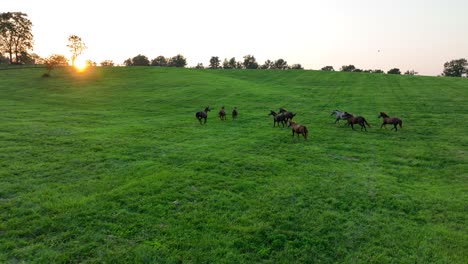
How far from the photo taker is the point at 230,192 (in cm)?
1168

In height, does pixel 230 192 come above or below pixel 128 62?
below

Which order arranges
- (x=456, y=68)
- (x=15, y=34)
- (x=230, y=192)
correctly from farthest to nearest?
(x=456, y=68)
(x=15, y=34)
(x=230, y=192)

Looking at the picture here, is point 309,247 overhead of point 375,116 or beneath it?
beneath

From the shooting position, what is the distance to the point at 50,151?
16.3 meters

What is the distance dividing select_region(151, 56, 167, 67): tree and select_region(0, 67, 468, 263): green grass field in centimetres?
12678

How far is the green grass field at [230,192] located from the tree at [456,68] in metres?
108

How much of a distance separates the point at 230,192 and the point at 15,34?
364 ft

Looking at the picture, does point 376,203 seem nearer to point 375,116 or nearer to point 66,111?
point 375,116

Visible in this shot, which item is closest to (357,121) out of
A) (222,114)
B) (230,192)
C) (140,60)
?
(222,114)

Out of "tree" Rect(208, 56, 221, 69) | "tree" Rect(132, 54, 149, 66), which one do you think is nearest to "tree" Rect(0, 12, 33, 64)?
"tree" Rect(132, 54, 149, 66)

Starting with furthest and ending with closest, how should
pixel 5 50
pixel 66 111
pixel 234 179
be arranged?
pixel 5 50
pixel 66 111
pixel 234 179

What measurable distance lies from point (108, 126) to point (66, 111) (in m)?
9.85

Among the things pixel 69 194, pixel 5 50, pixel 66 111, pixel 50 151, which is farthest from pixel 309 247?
pixel 5 50

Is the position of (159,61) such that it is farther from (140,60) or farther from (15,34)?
(15,34)
